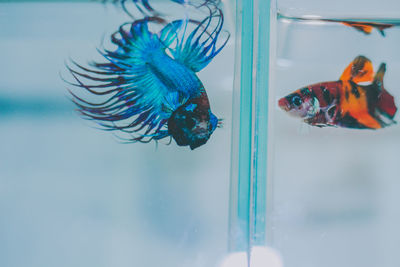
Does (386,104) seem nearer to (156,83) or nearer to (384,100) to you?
(384,100)

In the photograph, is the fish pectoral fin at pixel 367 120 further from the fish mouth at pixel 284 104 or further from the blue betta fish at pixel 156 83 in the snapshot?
the blue betta fish at pixel 156 83

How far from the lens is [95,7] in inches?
38.1

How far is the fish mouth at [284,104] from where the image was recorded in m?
0.80

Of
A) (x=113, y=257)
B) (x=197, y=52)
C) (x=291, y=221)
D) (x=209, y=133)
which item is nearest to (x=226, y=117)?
(x=209, y=133)

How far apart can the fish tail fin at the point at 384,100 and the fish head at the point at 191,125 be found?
Answer: 1.29ft

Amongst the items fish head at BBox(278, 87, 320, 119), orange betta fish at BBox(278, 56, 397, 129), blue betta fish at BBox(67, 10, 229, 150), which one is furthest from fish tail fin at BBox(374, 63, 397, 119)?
blue betta fish at BBox(67, 10, 229, 150)

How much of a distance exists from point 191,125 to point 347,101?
362 mm

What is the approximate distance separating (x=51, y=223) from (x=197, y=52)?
57 centimetres

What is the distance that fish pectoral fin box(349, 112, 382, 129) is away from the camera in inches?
32.3

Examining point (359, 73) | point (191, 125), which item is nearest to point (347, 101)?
point (359, 73)

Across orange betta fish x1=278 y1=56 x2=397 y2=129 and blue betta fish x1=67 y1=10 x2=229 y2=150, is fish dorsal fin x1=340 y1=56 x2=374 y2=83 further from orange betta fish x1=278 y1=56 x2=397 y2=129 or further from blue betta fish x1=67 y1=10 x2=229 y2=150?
blue betta fish x1=67 y1=10 x2=229 y2=150

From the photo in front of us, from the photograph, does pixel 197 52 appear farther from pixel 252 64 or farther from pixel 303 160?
pixel 303 160

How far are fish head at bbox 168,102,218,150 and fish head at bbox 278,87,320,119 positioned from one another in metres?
0.18

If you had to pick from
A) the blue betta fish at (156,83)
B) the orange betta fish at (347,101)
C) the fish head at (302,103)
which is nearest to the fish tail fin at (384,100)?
the orange betta fish at (347,101)
